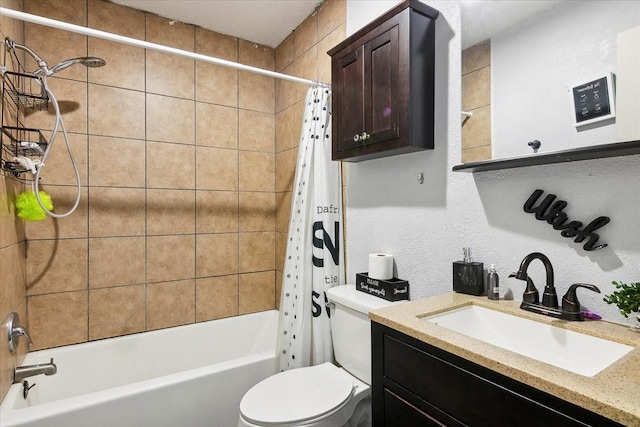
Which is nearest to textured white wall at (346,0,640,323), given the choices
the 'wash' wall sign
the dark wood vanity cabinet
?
the 'wash' wall sign

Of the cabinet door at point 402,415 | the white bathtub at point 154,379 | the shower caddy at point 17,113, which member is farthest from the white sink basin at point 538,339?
the shower caddy at point 17,113

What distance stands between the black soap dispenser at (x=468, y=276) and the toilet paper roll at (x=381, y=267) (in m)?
0.34

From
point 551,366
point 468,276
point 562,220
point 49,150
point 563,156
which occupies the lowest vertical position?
point 551,366

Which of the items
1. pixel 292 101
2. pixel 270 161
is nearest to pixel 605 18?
pixel 292 101

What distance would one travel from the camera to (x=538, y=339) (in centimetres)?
98

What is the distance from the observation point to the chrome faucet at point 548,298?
950 millimetres

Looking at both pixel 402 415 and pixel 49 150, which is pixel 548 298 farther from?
pixel 49 150

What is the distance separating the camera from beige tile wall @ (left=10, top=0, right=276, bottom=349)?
6.44 feet

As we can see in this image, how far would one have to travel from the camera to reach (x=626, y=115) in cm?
87

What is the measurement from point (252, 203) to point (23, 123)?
139 cm

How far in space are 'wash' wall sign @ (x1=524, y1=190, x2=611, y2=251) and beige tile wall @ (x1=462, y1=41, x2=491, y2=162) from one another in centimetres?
23

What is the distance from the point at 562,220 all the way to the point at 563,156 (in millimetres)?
205

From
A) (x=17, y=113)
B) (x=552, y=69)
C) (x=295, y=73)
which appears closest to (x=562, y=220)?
(x=552, y=69)

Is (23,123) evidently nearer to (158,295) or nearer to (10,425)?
(158,295)
